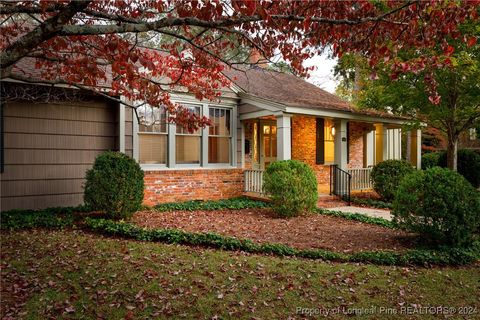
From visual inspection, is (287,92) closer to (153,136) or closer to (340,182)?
(340,182)

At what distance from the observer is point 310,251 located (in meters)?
5.82

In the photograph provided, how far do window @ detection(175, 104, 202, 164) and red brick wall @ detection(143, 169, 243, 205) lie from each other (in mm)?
385

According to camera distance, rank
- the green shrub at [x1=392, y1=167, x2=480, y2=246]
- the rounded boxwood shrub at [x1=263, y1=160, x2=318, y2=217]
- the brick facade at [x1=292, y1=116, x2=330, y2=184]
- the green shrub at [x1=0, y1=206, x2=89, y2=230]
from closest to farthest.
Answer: the green shrub at [x1=392, y1=167, x2=480, y2=246], the green shrub at [x1=0, y1=206, x2=89, y2=230], the rounded boxwood shrub at [x1=263, y1=160, x2=318, y2=217], the brick facade at [x1=292, y1=116, x2=330, y2=184]

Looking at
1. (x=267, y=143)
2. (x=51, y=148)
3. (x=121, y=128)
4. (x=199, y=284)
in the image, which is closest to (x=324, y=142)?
(x=267, y=143)

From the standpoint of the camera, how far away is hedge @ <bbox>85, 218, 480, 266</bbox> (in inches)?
219

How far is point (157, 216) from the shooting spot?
343 inches

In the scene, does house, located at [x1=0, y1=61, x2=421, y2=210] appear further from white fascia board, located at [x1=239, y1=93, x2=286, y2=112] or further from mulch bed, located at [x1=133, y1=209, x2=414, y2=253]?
mulch bed, located at [x1=133, y1=209, x2=414, y2=253]

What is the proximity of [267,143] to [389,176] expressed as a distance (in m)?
4.38

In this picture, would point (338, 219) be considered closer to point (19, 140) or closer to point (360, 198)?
point (360, 198)

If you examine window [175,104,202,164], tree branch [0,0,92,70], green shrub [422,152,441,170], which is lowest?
green shrub [422,152,441,170]

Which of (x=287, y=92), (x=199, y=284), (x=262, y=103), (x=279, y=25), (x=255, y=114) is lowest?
(x=199, y=284)

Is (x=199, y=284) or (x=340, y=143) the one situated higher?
(x=340, y=143)

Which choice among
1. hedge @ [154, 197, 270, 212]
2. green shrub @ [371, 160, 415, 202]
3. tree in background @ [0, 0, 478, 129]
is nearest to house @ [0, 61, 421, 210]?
hedge @ [154, 197, 270, 212]

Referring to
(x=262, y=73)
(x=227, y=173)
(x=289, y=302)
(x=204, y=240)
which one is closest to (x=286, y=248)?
(x=204, y=240)
